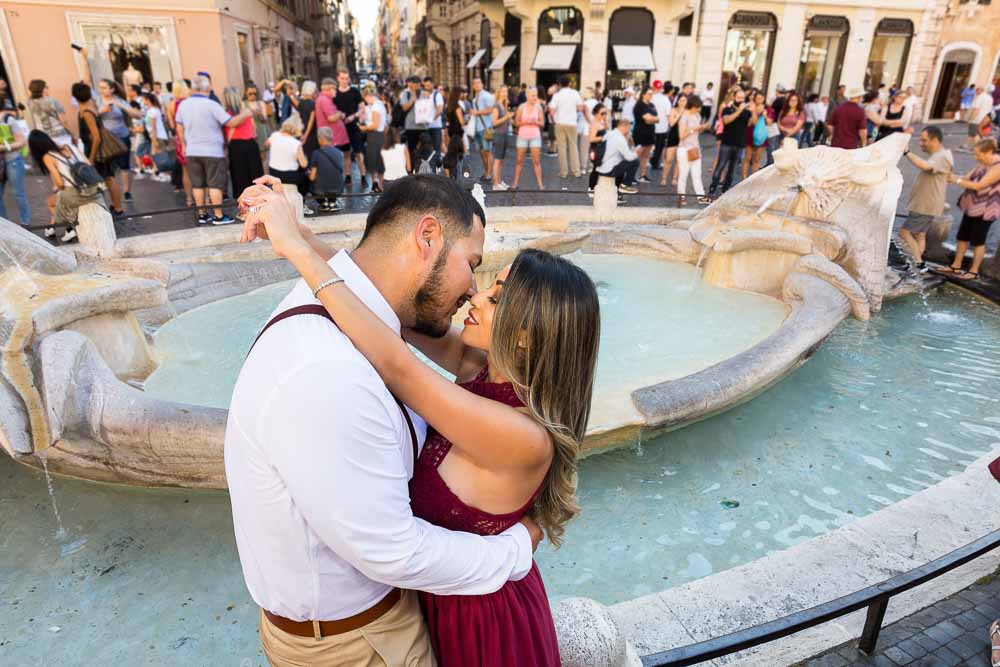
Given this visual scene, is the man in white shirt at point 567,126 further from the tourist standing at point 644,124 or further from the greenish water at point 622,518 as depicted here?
the greenish water at point 622,518

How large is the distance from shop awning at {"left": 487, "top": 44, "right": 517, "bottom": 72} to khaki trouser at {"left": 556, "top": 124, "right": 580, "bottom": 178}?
1391cm

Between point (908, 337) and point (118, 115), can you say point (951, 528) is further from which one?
point (118, 115)

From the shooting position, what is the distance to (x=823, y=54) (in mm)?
26203

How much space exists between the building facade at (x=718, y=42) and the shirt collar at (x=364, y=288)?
22225mm

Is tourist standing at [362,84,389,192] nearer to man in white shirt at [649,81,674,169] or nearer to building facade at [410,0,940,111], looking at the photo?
man in white shirt at [649,81,674,169]

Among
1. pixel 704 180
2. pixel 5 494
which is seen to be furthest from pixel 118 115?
pixel 704 180

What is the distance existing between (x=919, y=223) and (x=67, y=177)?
32.8ft

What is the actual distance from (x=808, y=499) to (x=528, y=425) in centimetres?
305

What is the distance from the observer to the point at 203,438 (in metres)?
3.41

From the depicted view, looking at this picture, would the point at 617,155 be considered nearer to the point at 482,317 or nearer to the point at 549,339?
the point at 482,317

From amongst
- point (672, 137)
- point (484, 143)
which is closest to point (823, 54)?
point (672, 137)

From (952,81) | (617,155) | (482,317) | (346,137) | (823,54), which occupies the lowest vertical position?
(617,155)

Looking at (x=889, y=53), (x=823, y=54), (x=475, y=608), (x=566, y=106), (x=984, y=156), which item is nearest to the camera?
(x=475, y=608)

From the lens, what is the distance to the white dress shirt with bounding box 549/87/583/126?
12.1 meters
